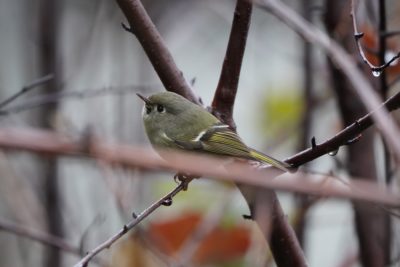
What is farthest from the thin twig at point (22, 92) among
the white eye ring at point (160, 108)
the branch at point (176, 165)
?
the branch at point (176, 165)

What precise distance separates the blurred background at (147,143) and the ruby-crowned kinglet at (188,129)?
161mm

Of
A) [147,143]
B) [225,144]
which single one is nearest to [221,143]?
[225,144]

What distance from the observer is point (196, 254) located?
3012 mm

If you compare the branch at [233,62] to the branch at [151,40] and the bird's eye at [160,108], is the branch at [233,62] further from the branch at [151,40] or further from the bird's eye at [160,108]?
the bird's eye at [160,108]

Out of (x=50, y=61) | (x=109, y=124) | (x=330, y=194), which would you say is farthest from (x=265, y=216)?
(x=109, y=124)

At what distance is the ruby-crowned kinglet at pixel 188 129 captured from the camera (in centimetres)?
215

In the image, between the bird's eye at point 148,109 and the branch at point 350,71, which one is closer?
the branch at point 350,71

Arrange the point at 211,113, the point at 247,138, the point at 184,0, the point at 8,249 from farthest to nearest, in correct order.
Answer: the point at 247,138 < the point at 184,0 < the point at 8,249 < the point at 211,113

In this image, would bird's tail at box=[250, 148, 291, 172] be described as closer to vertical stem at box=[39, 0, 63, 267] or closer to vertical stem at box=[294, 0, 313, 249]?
vertical stem at box=[294, 0, 313, 249]

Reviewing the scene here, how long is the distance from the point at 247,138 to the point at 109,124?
132cm

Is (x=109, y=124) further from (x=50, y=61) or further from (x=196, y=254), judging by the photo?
(x=196, y=254)

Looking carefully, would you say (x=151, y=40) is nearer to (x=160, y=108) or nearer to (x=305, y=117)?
(x=160, y=108)

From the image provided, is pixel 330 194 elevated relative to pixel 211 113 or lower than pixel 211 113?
lower

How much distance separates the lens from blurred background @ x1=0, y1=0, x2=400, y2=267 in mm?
2691
